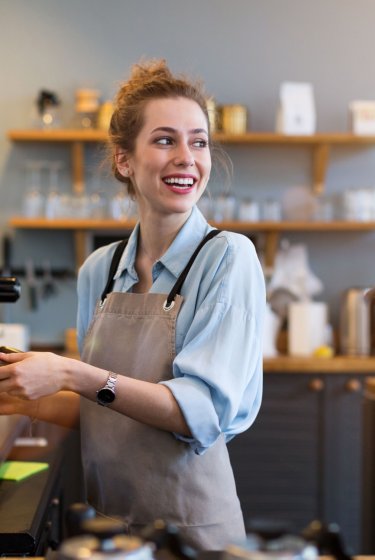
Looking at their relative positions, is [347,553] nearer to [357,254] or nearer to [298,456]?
[298,456]

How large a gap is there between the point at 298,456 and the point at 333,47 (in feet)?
7.14

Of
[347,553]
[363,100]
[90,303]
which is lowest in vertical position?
[347,553]

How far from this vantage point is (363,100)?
4699 millimetres

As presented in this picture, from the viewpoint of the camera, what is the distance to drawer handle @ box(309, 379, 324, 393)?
13.3ft

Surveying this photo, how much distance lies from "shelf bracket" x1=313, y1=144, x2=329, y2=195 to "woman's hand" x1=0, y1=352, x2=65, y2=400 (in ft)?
10.7

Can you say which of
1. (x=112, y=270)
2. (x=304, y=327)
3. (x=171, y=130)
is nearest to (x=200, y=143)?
(x=171, y=130)

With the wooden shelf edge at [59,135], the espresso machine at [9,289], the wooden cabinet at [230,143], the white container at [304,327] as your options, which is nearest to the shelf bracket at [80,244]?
the wooden cabinet at [230,143]

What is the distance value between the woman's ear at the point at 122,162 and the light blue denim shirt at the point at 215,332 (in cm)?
21

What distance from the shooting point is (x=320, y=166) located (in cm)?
461

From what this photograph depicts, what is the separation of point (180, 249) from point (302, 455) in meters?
2.54

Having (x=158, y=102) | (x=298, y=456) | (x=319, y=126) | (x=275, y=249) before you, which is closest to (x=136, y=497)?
(x=158, y=102)

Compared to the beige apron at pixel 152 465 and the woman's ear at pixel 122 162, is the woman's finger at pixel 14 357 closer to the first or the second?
the beige apron at pixel 152 465

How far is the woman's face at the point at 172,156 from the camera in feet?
5.72

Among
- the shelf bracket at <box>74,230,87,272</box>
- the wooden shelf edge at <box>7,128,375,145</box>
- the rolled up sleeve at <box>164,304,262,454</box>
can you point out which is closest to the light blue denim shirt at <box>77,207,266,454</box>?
the rolled up sleeve at <box>164,304,262,454</box>
